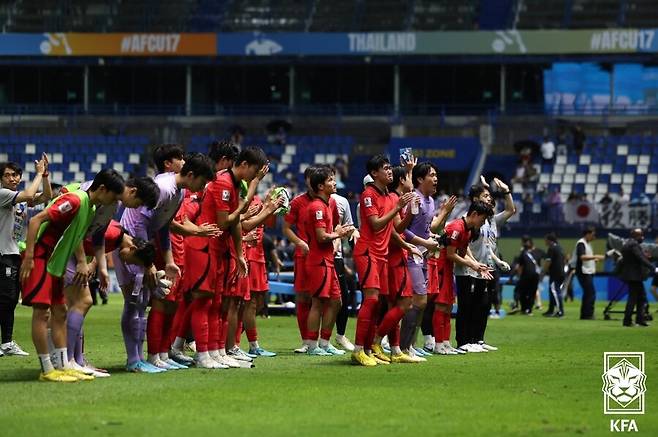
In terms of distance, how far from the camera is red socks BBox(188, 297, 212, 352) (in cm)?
1506

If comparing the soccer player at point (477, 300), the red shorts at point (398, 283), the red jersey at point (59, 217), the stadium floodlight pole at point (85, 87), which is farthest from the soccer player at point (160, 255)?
the stadium floodlight pole at point (85, 87)

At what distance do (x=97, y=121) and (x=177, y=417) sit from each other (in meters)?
48.7

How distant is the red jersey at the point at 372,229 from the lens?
632 inches

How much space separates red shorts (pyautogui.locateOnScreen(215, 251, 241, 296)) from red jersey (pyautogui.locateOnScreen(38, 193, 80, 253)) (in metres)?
2.26

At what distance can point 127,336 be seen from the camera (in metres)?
14.6

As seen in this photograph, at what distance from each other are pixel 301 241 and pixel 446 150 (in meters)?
37.6

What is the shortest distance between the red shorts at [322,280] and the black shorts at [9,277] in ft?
11.8

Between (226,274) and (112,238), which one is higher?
(112,238)

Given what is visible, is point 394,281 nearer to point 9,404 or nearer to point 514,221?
point 9,404

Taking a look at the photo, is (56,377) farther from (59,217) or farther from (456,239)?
(456,239)

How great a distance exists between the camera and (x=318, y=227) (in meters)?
17.1

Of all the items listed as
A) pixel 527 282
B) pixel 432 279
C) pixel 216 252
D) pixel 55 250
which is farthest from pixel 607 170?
pixel 55 250

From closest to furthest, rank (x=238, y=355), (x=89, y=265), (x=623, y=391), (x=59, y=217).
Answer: (x=623, y=391) < (x=59, y=217) < (x=89, y=265) < (x=238, y=355)

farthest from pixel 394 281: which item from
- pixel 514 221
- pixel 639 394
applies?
pixel 514 221
